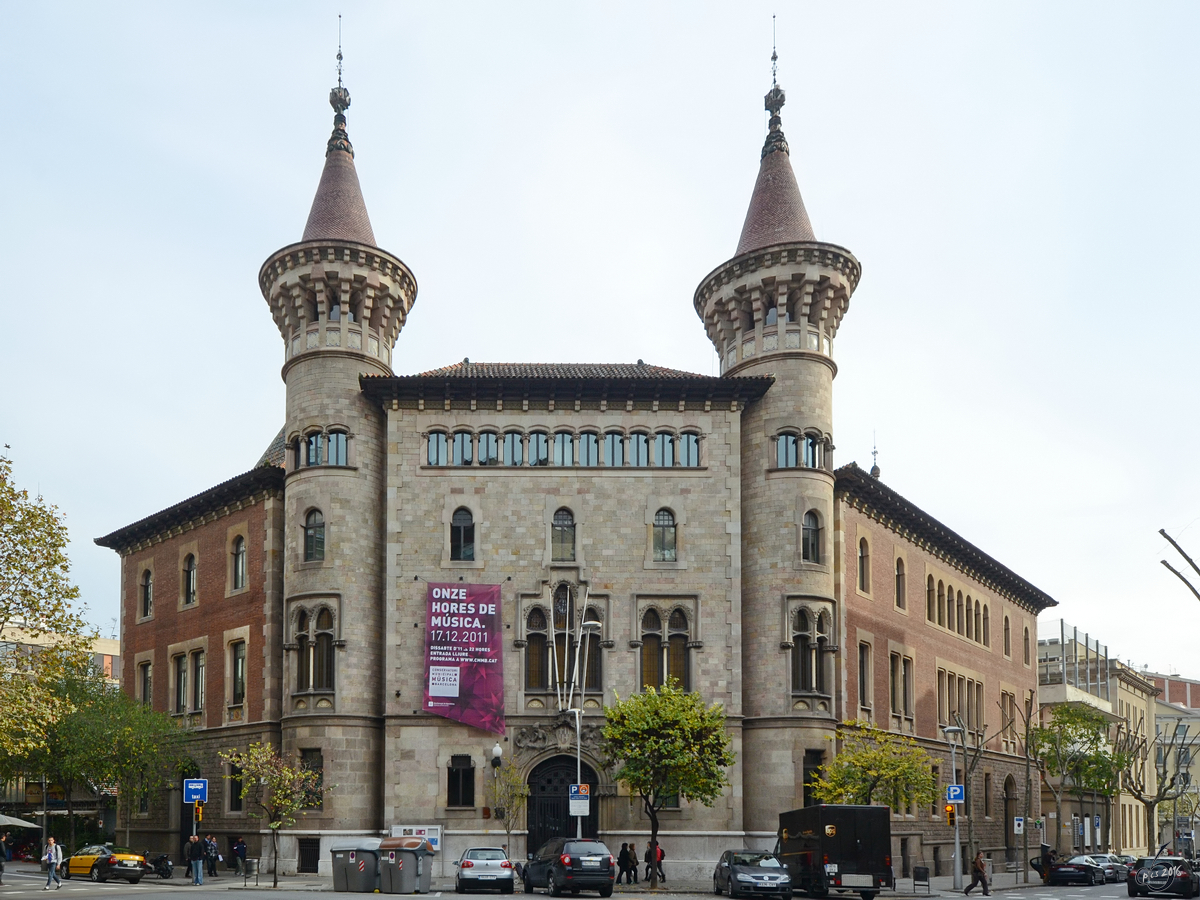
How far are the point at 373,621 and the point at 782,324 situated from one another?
19.0 metres

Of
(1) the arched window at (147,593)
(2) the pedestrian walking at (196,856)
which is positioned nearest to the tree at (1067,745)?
(2) the pedestrian walking at (196,856)

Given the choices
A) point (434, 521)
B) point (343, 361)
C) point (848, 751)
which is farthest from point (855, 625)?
point (343, 361)

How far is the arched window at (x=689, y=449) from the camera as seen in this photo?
49688 millimetres

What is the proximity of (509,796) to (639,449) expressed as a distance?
1343 cm

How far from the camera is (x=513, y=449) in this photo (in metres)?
49.5

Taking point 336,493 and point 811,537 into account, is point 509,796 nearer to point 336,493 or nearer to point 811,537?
point 336,493

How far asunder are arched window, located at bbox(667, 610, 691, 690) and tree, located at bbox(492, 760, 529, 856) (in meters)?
6.65

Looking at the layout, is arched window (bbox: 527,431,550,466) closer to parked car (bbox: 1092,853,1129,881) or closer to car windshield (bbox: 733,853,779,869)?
car windshield (bbox: 733,853,779,869)

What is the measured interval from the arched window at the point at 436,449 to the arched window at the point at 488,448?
130 cm

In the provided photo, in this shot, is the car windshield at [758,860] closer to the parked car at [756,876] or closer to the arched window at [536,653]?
the parked car at [756,876]

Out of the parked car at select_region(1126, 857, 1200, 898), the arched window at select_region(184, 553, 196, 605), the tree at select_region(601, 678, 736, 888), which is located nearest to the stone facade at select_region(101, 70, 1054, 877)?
the tree at select_region(601, 678, 736, 888)

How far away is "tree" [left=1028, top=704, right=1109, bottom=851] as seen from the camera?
71875mm

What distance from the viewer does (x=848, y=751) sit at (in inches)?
1843

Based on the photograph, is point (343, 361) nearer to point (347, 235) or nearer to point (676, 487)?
point (347, 235)
